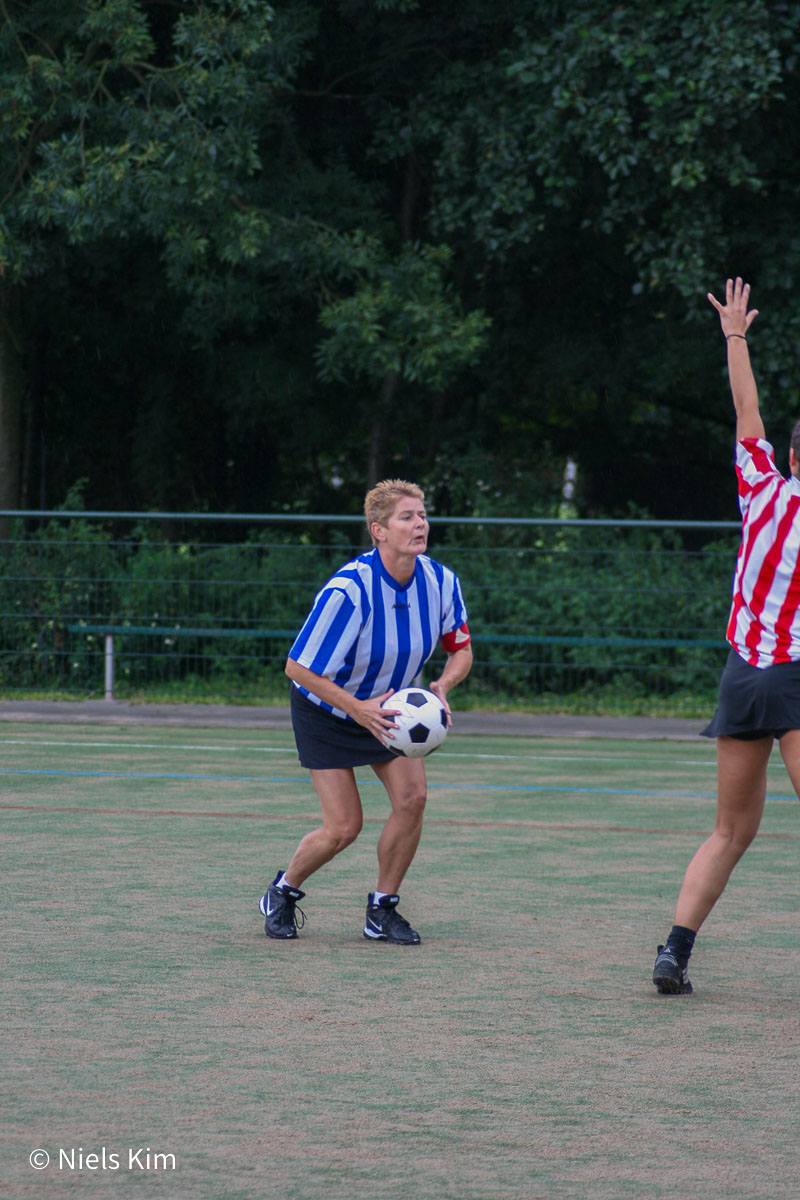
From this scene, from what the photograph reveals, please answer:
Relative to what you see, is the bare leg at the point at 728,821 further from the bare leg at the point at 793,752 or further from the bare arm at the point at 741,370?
the bare arm at the point at 741,370

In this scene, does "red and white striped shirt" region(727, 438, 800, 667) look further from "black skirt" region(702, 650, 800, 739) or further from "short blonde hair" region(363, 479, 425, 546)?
"short blonde hair" region(363, 479, 425, 546)

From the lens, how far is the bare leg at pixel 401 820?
Answer: 645 centimetres

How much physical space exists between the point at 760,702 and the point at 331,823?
6.36 feet

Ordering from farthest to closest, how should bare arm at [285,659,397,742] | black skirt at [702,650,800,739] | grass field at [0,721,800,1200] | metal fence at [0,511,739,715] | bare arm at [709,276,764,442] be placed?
metal fence at [0,511,739,715], bare arm at [285,659,397,742], bare arm at [709,276,764,442], black skirt at [702,650,800,739], grass field at [0,721,800,1200]

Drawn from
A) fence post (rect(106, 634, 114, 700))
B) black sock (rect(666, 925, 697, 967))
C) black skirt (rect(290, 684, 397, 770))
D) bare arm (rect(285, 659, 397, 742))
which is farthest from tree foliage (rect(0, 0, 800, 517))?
black sock (rect(666, 925, 697, 967))

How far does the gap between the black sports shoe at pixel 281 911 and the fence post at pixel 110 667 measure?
9350mm

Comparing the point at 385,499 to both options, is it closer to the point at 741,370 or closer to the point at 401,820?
the point at 401,820

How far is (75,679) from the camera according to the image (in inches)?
625

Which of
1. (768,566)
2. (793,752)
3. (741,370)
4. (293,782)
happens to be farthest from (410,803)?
(293,782)

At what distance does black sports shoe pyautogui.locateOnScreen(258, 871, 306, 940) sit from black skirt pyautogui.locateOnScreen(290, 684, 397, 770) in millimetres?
509

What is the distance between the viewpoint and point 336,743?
647 cm

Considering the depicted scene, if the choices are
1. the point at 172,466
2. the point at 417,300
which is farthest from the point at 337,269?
the point at 172,466

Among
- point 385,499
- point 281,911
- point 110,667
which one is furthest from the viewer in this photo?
point 110,667

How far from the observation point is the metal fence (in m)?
14.9
